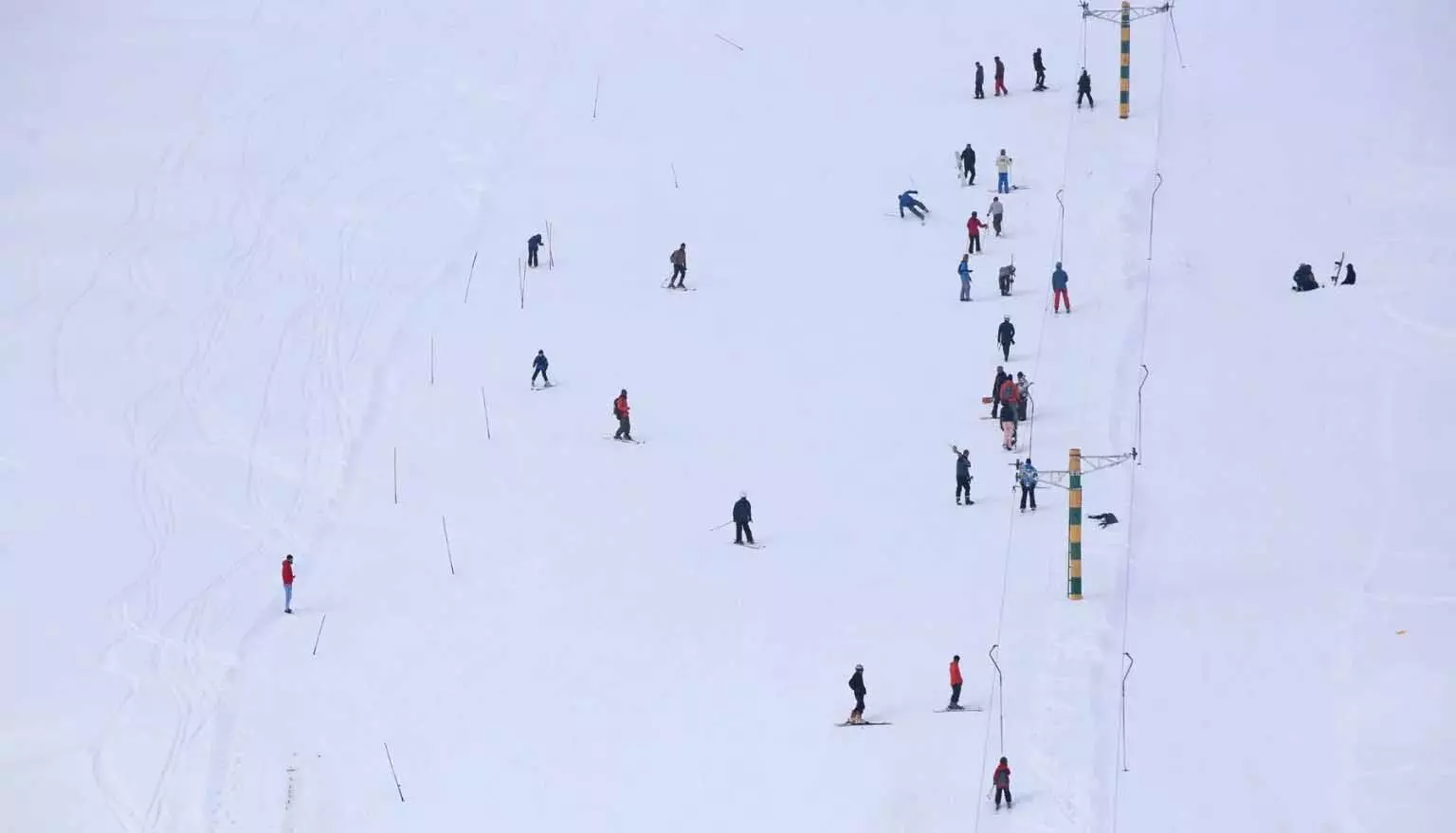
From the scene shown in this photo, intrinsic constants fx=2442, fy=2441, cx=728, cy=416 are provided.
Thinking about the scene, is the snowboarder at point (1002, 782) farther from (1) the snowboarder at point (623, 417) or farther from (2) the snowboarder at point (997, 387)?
(1) the snowboarder at point (623, 417)

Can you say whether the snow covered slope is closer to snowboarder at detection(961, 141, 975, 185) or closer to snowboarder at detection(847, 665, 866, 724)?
snowboarder at detection(847, 665, 866, 724)

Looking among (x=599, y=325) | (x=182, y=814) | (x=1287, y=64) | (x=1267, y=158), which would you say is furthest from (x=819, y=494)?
(x=1287, y=64)

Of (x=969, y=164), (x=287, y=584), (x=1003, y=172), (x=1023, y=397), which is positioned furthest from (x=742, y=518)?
(x=969, y=164)

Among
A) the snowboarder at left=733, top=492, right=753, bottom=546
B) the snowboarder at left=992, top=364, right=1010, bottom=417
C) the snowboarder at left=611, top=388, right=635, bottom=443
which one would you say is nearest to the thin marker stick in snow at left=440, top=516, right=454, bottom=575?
the snowboarder at left=611, top=388, right=635, bottom=443

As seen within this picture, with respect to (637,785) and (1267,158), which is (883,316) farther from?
(637,785)

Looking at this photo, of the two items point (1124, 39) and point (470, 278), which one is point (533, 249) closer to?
point (470, 278)

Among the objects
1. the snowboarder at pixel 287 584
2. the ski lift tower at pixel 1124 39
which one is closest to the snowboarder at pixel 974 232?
the ski lift tower at pixel 1124 39
